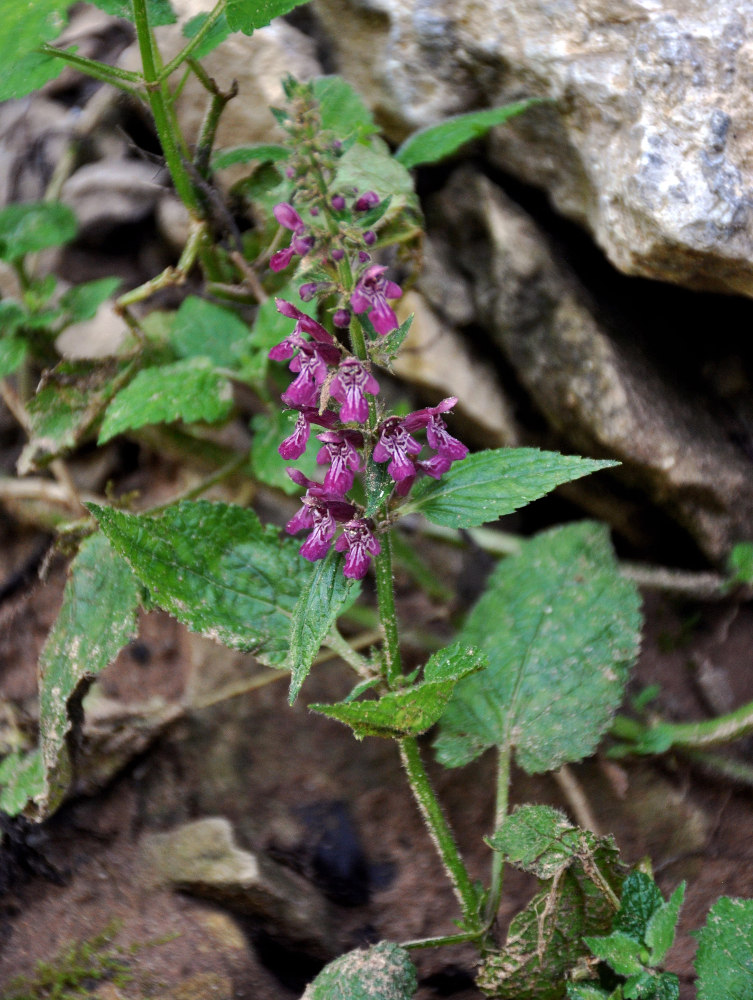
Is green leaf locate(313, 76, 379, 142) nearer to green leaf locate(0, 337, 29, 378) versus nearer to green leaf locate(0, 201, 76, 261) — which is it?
green leaf locate(0, 201, 76, 261)

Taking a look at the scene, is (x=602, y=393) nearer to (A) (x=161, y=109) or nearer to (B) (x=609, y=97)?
(B) (x=609, y=97)

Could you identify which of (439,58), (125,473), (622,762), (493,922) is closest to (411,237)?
(439,58)

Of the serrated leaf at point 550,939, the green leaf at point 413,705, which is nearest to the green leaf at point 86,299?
the green leaf at point 413,705

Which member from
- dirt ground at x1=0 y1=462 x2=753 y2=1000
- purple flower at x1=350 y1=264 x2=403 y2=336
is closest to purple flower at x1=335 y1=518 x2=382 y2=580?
purple flower at x1=350 y1=264 x2=403 y2=336

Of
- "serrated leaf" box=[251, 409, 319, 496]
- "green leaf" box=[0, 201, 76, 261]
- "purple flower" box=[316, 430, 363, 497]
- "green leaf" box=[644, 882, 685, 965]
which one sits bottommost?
"green leaf" box=[644, 882, 685, 965]

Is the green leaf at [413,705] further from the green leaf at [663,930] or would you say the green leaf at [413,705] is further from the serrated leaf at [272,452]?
the serrated leaf at [272,452]

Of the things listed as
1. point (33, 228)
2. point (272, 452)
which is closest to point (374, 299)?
point (272, 452)

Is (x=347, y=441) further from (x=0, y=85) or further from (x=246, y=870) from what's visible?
(x=0, y=85)
